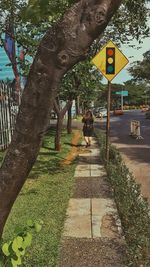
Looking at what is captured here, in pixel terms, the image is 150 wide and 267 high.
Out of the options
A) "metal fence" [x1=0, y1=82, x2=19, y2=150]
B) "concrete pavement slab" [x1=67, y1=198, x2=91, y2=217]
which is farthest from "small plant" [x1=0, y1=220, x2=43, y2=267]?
"metal fence" [x1=0, y1=82, x2=19, y2=150]

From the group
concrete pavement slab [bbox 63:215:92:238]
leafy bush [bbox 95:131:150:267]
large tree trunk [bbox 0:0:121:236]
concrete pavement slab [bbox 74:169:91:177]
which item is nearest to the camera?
large tree trunk [bbox 0:0:121:236]

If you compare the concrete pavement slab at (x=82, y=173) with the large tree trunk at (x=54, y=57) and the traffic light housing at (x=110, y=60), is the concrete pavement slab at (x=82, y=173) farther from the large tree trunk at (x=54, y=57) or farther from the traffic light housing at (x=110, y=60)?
the large tree trunk at (x=54, y=57)

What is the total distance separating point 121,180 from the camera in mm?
10289

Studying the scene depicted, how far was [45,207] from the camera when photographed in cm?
852

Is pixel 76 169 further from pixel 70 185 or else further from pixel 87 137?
pixel 87 137

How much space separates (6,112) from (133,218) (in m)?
12.0

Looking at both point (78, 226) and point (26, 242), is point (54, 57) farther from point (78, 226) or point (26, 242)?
point (78, 226)

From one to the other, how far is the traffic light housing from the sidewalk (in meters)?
3.45

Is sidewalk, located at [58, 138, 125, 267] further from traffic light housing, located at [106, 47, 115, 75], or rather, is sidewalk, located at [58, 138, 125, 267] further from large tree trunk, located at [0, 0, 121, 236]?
traffic light housing, located at [106, 47, 115, 75]

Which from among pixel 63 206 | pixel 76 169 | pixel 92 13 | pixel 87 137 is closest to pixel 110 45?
pixel 76 169

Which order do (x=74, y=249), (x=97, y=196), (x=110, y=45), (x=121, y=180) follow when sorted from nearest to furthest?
(x=74, y=249) < (x=97, y=196) < (x=121, y=180) < (x=110, y=45)

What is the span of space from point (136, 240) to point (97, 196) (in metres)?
3.32

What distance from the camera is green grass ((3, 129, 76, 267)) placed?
5965mm

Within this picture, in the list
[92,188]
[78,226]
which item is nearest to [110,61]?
[92,188]
